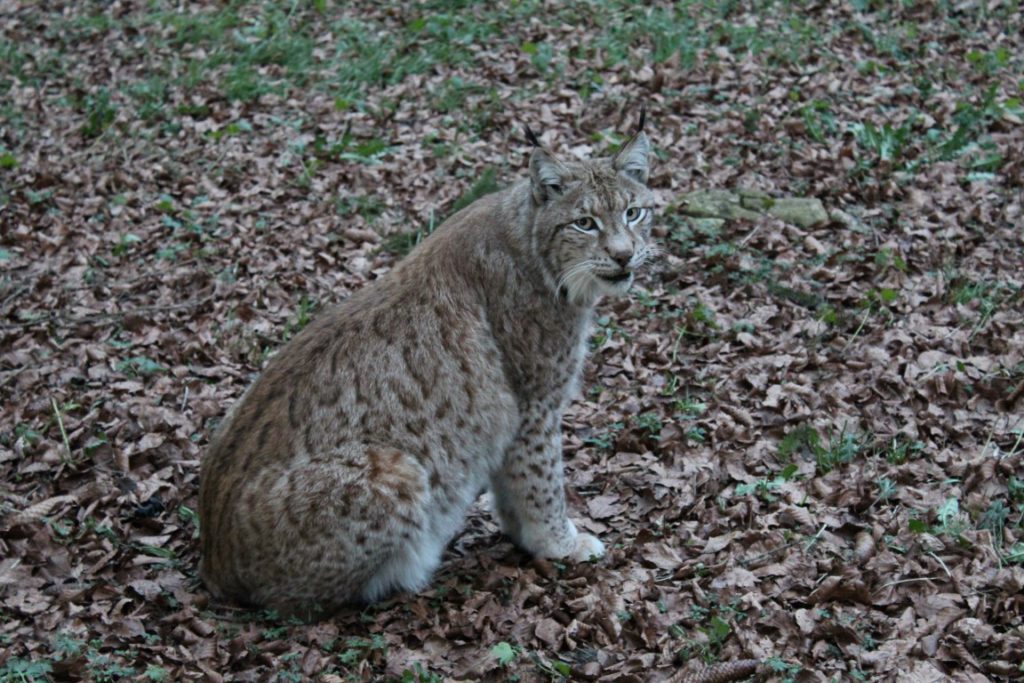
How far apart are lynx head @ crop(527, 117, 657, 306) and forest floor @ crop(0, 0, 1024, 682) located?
1338mm

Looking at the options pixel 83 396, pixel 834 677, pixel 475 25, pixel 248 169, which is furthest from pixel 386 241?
pixel 834 677

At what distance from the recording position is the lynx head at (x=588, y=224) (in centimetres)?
510

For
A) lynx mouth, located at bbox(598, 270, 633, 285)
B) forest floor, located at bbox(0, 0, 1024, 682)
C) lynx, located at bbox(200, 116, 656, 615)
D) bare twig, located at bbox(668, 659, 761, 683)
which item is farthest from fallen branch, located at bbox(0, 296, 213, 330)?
bare twig, located at bbox(668, 659, 761, 683)

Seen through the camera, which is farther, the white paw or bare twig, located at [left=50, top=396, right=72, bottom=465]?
bare twig, located at [left=50, top=396, right=72, bottom=465]

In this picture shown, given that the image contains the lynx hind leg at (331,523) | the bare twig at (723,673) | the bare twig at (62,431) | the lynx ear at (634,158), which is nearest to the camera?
the bare twig at (723,673)

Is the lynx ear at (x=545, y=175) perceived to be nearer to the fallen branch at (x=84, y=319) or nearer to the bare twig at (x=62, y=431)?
the bare twig at (x=62, y=431)

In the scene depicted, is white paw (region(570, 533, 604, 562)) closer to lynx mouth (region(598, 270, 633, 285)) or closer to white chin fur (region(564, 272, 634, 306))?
white chin fur (region(564, 272, 634, 306))

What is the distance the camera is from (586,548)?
5.39 metres

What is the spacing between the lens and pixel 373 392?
499cm

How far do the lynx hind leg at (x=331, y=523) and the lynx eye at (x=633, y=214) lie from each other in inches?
63.4

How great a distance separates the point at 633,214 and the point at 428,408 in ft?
4.58

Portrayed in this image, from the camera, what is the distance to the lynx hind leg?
4758mm

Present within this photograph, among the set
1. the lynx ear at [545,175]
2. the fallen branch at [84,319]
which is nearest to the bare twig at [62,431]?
the fallen branch at [84,319]

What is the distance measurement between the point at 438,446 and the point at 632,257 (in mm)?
1306
